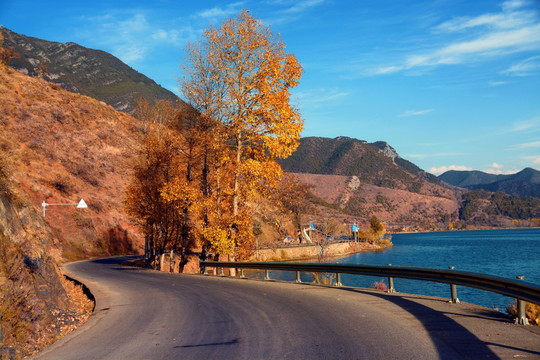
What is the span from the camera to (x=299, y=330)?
8.46 m

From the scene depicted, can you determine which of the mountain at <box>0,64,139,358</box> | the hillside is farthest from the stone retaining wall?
the hillside

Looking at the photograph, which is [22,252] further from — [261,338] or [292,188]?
[292,188]

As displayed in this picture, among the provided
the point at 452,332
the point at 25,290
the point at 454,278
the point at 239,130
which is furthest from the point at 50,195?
the point at 452,332

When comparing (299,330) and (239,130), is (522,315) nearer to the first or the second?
(299,330)

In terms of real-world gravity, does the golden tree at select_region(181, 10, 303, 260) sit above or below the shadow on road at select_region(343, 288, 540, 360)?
above

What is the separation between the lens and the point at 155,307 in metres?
12.8

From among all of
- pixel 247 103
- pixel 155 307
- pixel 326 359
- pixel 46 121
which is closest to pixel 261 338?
pixel 326 359

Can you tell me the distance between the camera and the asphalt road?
268 inches

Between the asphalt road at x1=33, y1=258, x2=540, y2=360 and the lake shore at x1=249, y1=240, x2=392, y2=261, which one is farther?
the lake shore at x1=249, y1=240, x2=392, y2=261

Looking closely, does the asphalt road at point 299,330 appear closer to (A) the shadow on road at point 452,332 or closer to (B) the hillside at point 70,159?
(A) the shadow on road at point 452,332

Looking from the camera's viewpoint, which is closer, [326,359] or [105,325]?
[326,359]

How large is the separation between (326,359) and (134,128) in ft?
271

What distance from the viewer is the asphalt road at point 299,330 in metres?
6.80

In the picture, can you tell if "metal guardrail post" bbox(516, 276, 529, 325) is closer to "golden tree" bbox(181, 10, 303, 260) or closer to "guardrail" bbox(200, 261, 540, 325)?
"guardrail" bbox(200, 261, 540, 325)
